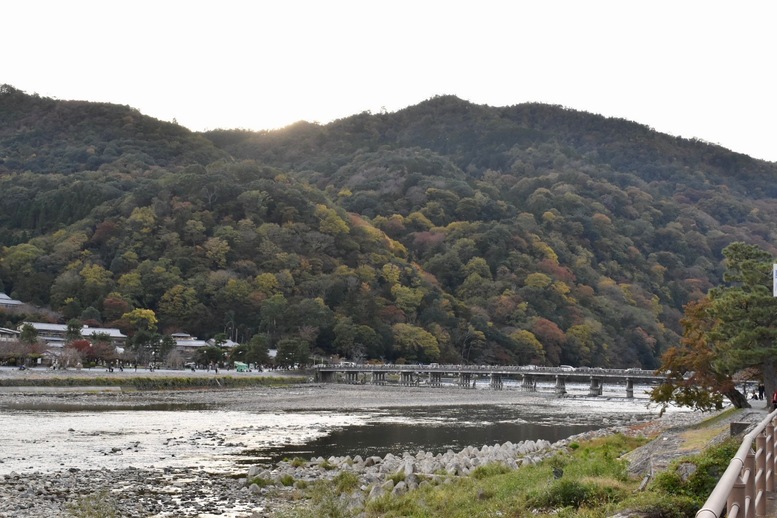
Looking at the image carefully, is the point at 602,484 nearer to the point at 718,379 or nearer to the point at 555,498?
the point at 555,498

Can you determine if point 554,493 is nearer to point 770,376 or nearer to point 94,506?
point 94,506

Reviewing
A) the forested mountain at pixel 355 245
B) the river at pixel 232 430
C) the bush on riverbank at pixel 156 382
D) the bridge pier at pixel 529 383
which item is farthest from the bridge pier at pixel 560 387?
the bush on riverbank at pixel 156 382

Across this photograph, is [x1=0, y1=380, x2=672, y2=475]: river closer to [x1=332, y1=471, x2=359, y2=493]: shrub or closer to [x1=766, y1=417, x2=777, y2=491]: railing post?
[x1=332, y1=471, x2=359, y2=493]: shrub

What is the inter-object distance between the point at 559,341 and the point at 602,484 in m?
79.5

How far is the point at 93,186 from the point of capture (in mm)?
102062

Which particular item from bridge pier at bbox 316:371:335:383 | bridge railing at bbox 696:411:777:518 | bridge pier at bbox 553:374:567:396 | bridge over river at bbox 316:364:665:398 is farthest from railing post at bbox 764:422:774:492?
bridge pier at bbox 316:371:335:383

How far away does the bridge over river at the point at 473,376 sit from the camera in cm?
6494

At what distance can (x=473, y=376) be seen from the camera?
79.4 m

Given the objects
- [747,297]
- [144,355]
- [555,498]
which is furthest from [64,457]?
[144,355]

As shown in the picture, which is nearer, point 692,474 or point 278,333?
point 692,474

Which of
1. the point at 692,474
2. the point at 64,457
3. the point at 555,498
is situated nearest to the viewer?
the point at 692,474

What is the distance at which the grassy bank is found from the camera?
28.3 feet

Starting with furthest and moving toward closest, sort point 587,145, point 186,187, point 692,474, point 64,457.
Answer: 1. point 587,145
2. point 186,187
3. point 64,457
4. point 692,474

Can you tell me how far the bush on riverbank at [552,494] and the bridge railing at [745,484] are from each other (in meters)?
2.56
